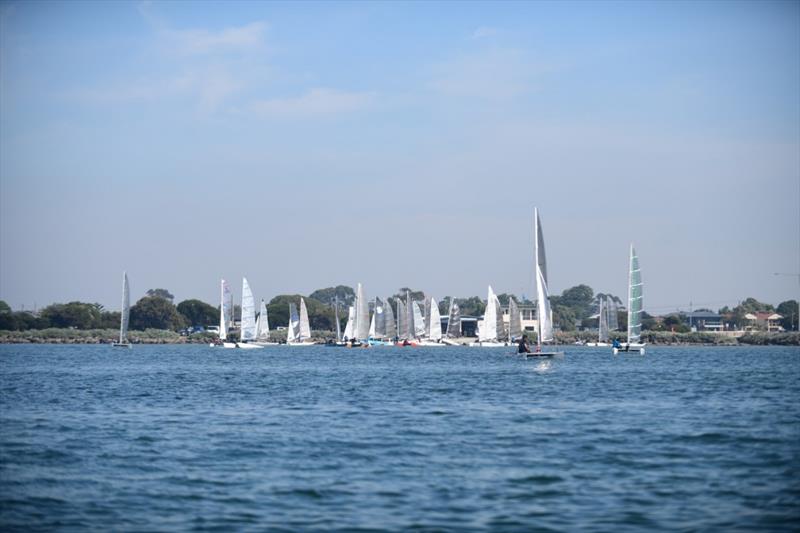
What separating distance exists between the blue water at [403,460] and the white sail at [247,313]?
81299mm

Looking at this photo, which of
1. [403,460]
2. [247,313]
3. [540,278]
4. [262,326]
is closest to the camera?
[403,460]

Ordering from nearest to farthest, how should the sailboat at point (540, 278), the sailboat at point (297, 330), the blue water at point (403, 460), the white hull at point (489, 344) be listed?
the blue water at point (403, 460) < the sailboat at point (540, 278) < the white hull at point (489, 344) < the sailboat at point (297, 330)

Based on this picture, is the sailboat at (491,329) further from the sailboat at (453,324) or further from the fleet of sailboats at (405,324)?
the sailboat at (453,324)

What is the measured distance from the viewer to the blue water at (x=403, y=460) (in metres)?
20.7

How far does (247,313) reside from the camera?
445 ft

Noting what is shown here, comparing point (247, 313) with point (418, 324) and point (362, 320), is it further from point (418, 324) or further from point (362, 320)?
point (418, 324)

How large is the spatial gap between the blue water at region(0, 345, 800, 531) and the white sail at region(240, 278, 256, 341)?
267ft

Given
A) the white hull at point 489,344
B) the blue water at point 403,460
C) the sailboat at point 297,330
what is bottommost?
the blue water at point 403,460

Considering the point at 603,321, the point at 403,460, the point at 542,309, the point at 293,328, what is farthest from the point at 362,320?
the point at 403,460

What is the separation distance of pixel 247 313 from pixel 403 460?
109889 millimetres

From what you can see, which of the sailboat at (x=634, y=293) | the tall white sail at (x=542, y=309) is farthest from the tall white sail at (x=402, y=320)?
the tall white sail at (x=542, y=309)

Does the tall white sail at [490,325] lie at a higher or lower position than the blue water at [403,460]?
higher

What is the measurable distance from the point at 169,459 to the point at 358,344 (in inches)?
5126

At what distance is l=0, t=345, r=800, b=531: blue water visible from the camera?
20.7 m
